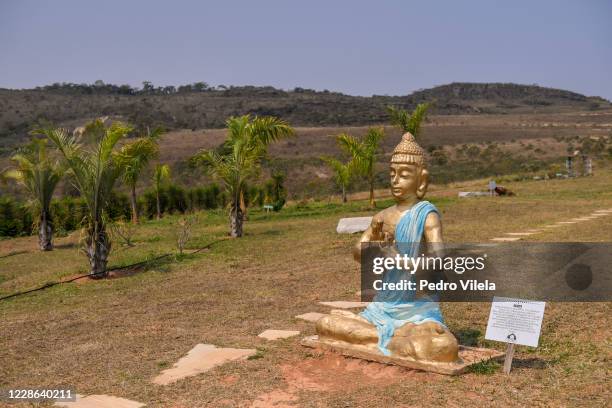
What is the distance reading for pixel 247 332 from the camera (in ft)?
24.0

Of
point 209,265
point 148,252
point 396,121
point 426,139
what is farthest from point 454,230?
point 426,139

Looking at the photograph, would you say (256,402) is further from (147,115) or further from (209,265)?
(147,115)

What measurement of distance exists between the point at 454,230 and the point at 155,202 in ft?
42.0

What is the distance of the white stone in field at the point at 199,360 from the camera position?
19.2ft

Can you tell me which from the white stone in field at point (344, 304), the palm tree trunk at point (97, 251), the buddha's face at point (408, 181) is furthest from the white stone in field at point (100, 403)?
the palm tree trunk at point (97, 251)

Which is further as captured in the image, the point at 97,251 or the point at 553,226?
the point at 553,226

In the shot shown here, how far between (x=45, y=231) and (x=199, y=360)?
11020 mm

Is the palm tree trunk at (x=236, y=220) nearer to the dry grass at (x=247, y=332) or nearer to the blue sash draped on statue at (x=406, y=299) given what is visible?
the dry grass at (x=247, y=332)

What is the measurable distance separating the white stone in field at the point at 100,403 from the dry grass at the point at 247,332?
135 mm

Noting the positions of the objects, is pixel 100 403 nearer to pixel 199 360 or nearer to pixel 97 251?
pixel 199 360

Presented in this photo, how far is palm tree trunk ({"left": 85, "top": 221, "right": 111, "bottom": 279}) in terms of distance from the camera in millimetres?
11451

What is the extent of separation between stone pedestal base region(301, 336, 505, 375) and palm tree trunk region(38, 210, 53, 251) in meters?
11.3

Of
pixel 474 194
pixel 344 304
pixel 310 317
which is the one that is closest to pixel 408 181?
pixel 310 317

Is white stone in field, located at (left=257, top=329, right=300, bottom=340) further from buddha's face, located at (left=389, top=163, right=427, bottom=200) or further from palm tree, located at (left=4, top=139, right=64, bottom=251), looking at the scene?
palm tree, located at (left=4, top=139, right=64, bottom=251)
